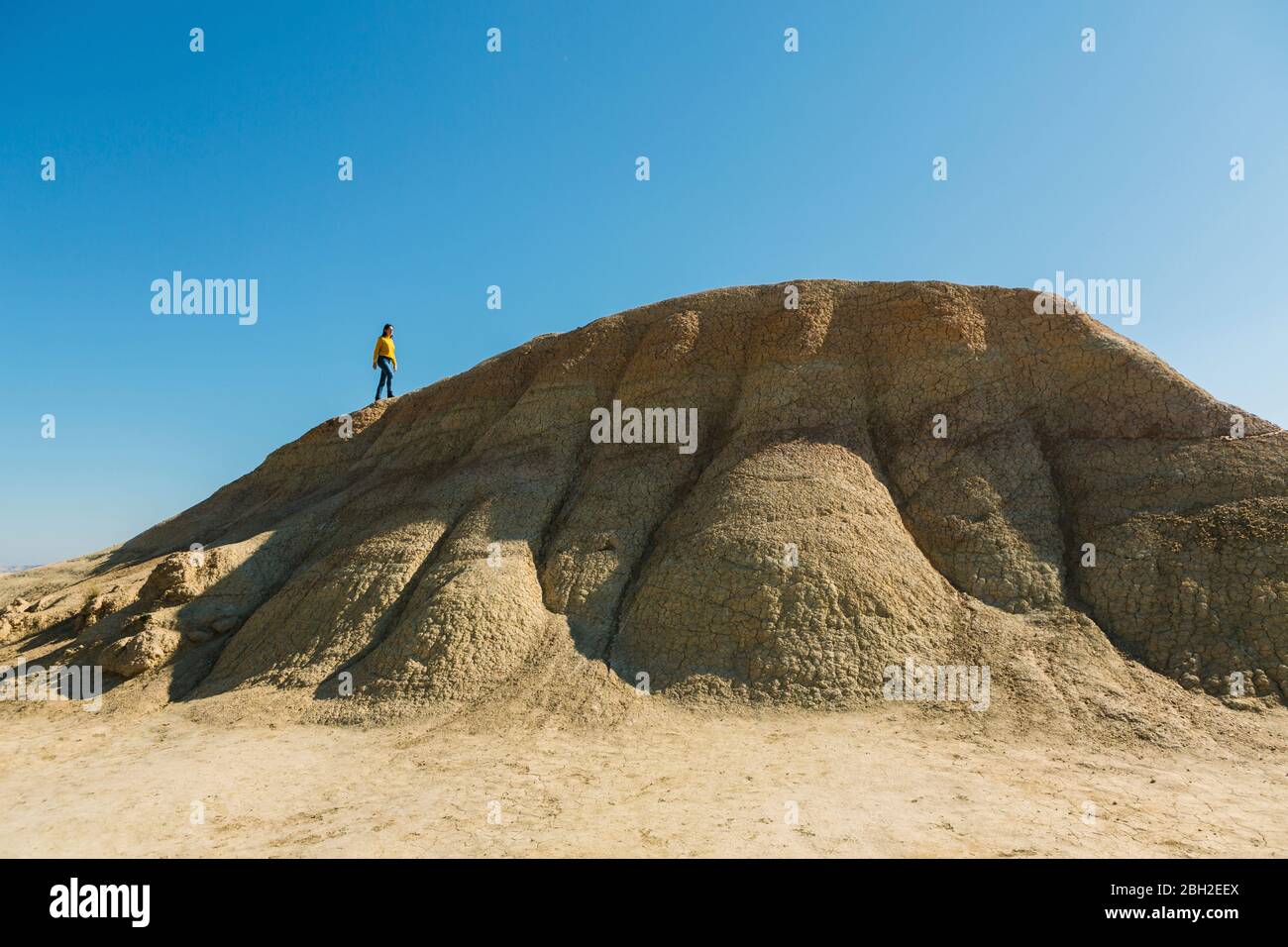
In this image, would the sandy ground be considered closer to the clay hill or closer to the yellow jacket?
the clay hill

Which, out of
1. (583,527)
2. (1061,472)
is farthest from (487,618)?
(1061,472)

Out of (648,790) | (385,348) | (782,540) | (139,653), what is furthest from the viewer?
(385,348)

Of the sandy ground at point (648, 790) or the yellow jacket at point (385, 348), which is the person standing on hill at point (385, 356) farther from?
the sandy ground at point (648, 790)

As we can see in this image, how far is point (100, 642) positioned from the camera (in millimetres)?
13711

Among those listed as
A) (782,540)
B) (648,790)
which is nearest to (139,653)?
(648,790)

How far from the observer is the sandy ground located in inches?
247

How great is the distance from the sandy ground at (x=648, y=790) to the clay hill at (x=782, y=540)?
1125 millimetres

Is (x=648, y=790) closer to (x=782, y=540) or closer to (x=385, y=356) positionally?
(x=782, y=540)

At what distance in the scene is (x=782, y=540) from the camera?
12086 millimetres

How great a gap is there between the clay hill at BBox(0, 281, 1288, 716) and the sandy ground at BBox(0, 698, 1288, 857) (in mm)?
1125

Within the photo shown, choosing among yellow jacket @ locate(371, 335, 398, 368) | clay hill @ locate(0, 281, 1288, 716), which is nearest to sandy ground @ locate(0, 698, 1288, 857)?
clay hill @ locate(0, 281, 1288, 716)

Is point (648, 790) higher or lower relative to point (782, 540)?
lower

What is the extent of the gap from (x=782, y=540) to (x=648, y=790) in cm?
549
